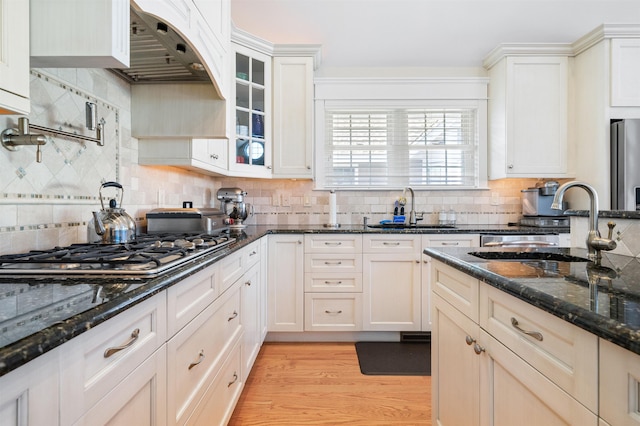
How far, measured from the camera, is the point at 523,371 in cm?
85

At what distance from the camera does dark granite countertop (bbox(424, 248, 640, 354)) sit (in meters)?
0.57

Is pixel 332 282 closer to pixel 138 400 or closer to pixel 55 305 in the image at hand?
pixel 138 400

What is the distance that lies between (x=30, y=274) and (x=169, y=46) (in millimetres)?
1043

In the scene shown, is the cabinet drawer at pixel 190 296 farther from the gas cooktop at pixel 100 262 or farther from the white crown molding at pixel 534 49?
the white crown molding at pixel 534 49

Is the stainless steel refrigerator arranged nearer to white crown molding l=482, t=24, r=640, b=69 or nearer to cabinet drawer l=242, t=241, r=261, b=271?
white crown molding l=482, t=24, r=640, b=69

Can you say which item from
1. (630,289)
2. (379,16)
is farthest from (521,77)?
(630,289)

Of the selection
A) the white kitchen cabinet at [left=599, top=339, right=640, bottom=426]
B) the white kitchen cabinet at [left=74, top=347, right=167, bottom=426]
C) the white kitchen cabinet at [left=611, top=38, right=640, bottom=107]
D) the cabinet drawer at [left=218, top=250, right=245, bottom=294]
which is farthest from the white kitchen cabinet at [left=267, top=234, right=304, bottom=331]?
the white kitchen cabinet at [left=611, top=38, right=640, bottom=107]

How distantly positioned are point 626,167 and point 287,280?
2.80m

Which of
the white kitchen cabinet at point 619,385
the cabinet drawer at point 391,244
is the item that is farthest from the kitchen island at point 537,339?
the cabinet drawer at point 391,244

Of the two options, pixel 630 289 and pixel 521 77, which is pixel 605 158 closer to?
pixel 521 77

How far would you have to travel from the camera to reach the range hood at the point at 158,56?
128 centimetres

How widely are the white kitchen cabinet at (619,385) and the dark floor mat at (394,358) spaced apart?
1.82 meters

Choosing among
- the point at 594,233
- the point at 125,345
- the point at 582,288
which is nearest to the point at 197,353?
the point at 125,345

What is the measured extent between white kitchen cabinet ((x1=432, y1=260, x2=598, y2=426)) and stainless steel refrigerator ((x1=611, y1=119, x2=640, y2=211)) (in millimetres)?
2179
